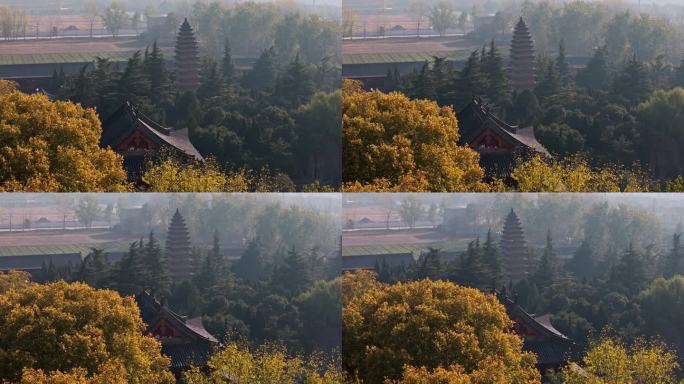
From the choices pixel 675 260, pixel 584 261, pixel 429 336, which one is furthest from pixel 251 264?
pixel 675 260

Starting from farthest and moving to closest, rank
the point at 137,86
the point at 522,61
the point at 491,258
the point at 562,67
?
1. the point at 562,67
2. the point at 522,61
3. the point at 137,86
4. the point at 491,258

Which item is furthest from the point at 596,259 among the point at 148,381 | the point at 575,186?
the point at 148,381

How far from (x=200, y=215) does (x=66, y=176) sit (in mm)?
2007

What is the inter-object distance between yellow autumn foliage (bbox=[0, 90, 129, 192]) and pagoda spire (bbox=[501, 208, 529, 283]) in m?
5.53

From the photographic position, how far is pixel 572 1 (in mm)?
23625

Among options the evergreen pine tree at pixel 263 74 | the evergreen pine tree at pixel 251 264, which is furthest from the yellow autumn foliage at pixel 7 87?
the evergreen pine tree at pixel 251 264

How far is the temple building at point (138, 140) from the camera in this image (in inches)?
916

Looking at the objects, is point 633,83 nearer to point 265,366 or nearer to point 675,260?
point 675,260

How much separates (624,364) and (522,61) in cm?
468

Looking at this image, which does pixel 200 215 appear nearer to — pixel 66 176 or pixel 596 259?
pixel 66 176

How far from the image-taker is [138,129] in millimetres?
23297

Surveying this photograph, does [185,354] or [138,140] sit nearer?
[185,354]

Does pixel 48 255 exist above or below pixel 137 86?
below

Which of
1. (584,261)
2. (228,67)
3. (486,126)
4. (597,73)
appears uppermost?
(597,73)
